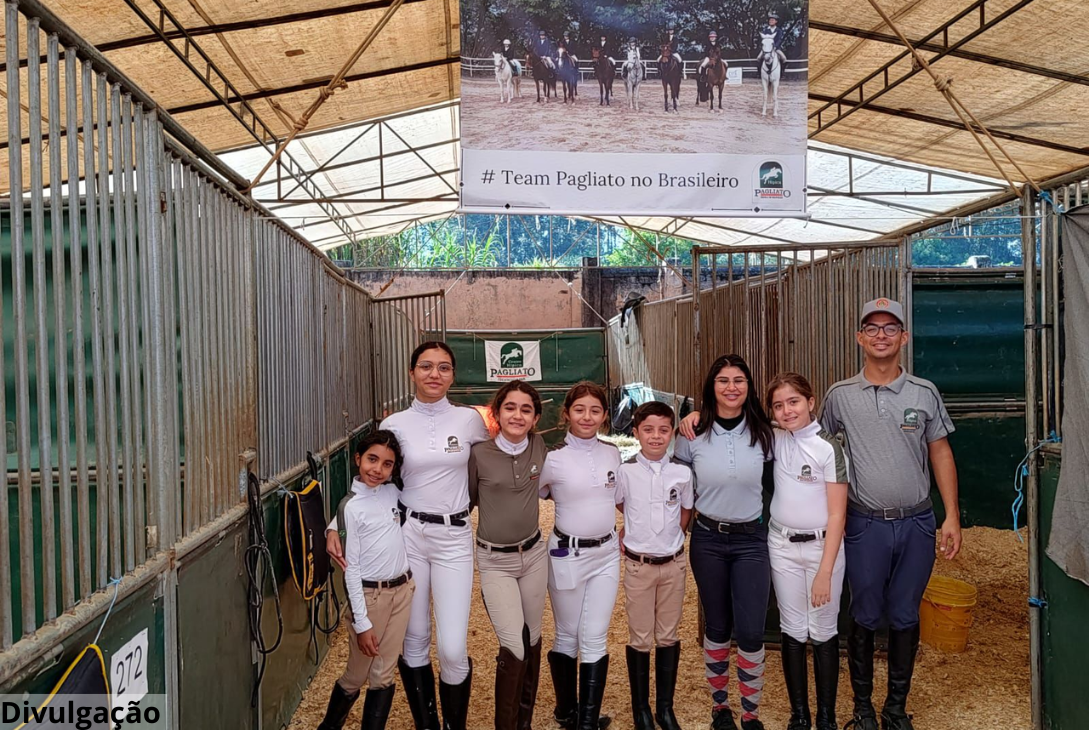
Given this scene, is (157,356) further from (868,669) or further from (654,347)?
(654,347)

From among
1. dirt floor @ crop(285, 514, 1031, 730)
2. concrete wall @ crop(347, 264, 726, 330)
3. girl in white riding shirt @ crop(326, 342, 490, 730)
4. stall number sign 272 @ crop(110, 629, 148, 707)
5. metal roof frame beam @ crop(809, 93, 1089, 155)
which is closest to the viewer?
stall number sign 272 @ crop(110, 629, 148, 707)

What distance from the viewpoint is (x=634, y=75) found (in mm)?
2988

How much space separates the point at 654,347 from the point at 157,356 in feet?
24.3

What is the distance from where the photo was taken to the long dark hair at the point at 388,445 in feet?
9.00

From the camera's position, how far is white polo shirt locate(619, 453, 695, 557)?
2932 mm

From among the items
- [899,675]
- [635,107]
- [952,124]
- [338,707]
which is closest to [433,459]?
[338,707]

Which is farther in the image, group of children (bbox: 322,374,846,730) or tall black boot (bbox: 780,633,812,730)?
tall black boot (bbox: 780,633,812,730)

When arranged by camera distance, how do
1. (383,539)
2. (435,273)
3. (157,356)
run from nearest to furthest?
(157,356), (383,539), (435,273)

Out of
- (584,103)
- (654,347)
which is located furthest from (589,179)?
(654,347)

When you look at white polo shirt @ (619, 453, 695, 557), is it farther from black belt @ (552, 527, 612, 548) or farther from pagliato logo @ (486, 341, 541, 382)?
pagliato logo @ (486, 341, 541, 382)

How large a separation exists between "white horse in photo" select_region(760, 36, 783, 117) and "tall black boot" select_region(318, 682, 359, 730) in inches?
100.0

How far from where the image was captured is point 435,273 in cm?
1547

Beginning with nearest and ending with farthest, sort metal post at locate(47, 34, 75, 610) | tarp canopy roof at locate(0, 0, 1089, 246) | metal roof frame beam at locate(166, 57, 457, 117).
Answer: metal post at locate(47, 34, 75, 610)
tarp canopy roof at locate(0, 0, 1089, 246)
metal roof frame beam at locate(166, 57, 457, 117)

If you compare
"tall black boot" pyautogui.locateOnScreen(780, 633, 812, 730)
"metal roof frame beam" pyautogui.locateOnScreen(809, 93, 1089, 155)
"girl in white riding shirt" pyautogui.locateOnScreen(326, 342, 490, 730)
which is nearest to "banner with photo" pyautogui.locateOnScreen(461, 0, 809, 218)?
"girl in white riding shirt" pyautogui.locateOnScreen(326, 342, 490, 730)
